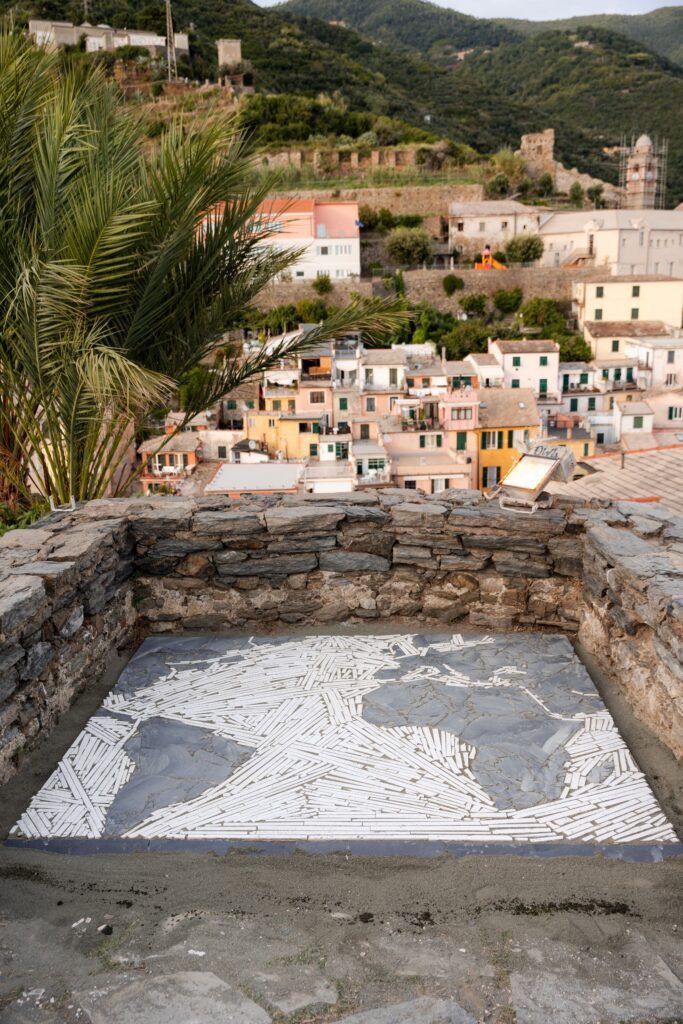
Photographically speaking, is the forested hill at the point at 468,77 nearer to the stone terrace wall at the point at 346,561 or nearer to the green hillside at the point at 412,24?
the green hillside at the point at 412,24

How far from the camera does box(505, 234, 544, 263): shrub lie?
4038 cm

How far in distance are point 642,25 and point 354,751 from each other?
424 ft

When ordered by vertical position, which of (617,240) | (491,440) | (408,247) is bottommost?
(491,440)

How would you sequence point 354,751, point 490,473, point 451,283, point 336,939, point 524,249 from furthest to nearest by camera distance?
point 524,249, point 451,283, point 490,473, point 354,751, point 336,939

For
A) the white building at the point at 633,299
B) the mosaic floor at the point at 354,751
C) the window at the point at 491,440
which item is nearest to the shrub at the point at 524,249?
the white building at the point at 633,299

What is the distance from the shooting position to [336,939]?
2.13m

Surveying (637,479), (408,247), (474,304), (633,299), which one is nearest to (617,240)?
(633,299)

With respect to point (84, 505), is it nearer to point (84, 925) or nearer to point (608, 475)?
point (84, 925)

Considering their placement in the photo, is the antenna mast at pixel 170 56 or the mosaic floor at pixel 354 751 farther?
the antenna mast at pixel 170 56

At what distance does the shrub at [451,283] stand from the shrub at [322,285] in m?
5.10

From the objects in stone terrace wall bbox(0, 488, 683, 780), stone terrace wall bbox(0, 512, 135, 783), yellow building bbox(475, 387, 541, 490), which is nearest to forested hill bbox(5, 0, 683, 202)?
yellow building bbox(475, 387, 541, 490)

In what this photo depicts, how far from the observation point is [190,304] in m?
4.57

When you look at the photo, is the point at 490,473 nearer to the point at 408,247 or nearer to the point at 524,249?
the point at 408,247

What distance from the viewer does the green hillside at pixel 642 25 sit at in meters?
104
